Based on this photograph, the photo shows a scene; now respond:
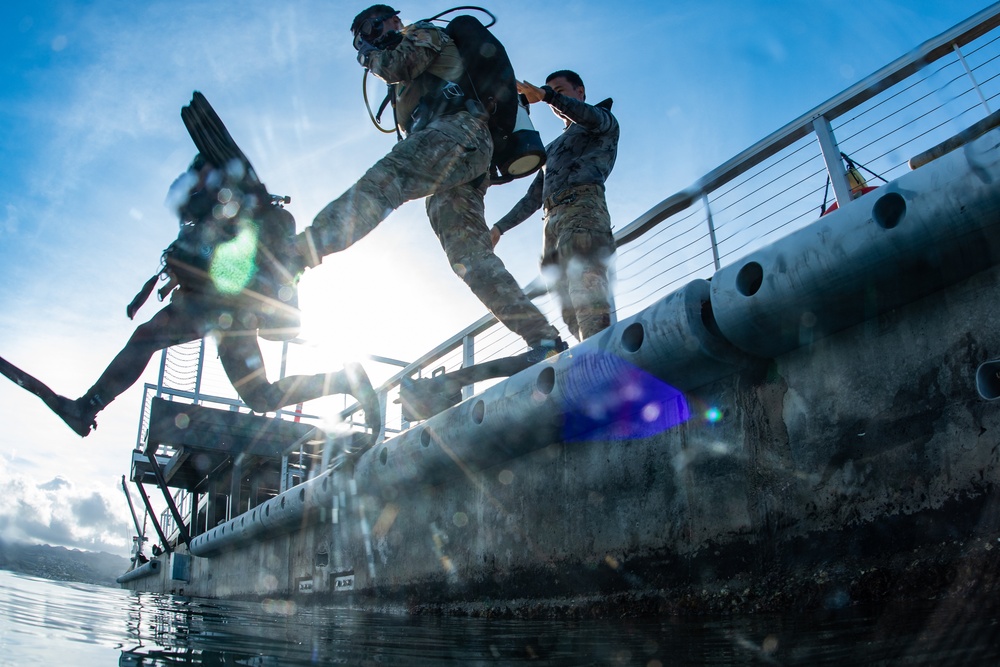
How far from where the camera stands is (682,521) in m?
2.18

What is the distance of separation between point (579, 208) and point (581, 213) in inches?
1.7

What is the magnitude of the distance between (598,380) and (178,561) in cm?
924

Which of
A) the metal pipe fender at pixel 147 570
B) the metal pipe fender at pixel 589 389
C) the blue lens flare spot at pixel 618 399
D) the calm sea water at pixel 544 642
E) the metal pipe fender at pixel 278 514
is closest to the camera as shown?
the calm sea water at pixel 544 642

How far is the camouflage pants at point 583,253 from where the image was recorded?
3670 mm

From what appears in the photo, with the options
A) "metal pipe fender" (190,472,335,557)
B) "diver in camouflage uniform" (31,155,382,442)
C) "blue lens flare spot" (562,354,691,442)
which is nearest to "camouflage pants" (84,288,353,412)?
"diver in camouflage uniform" (31,155,382,442)

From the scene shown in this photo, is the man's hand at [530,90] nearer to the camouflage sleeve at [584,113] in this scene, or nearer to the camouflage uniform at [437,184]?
the camouflage sleeve at [584,113]

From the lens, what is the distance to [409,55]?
3.21m

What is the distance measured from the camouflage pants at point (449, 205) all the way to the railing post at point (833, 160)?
58.7 inches

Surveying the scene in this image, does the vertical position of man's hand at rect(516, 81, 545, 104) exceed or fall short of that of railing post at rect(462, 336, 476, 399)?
it exceeds it

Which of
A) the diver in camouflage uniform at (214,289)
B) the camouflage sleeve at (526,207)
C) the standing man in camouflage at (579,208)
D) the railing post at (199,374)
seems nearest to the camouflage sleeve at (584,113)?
the standing man in camouflage at (579,208)

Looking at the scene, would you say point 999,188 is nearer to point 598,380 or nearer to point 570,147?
point 598,380

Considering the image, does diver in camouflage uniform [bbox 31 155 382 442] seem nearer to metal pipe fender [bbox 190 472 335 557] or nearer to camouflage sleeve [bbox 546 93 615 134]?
metal pipe fender [bbox 190 472 335 557]

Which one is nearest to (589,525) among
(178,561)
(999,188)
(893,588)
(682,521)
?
(682,521)

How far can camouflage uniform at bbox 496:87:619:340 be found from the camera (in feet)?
12.2
